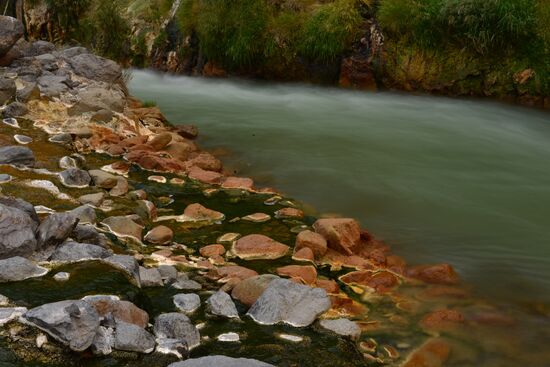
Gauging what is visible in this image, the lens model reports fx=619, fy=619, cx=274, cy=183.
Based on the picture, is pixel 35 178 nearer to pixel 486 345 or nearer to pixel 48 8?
pixel 486 345

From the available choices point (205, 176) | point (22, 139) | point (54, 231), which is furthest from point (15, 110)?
point (54, 231)

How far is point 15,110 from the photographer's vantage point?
7.63 m

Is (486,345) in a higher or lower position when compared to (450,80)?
lower

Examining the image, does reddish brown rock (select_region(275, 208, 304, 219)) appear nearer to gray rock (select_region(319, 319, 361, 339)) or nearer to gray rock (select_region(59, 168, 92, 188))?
gray rock (select_region(59, 168, 92, 188))

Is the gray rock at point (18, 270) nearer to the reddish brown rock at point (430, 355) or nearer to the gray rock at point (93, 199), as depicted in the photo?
the gray rock at point (93, 199)

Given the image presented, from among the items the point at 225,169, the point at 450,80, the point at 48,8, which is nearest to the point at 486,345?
the point at 225,169

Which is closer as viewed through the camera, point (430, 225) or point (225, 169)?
Answer: point (430, 225)

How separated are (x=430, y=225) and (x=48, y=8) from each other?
13900 mm

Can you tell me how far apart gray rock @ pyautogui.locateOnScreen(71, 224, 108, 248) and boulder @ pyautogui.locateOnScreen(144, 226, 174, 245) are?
0.53 metres

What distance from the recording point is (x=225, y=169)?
290 inches

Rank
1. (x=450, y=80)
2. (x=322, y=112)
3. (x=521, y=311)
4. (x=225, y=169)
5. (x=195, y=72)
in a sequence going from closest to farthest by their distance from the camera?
(x=521, y=311)
(x=225, y=169)
(x=322, y=112)
(x=450, y=80)
(x=195, y=72)

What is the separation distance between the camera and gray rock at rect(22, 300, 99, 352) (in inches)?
106

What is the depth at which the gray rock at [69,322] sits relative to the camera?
8.84 ft

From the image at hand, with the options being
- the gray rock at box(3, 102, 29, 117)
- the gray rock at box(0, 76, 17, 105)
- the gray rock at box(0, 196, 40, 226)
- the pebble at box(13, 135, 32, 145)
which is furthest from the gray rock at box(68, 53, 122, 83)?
the gray rock at box(0, 196, 40, 226)
